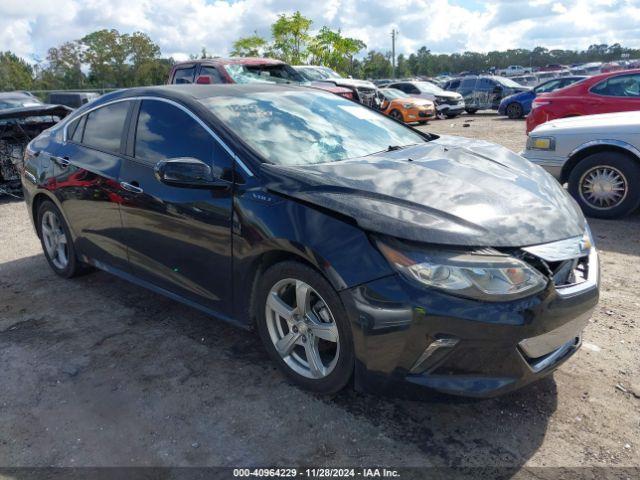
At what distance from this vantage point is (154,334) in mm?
3801

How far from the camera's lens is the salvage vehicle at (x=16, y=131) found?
26.3 feet

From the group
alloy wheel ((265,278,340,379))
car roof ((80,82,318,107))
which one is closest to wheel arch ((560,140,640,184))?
car roof ((80,82,318,107))

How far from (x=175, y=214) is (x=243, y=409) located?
125cm

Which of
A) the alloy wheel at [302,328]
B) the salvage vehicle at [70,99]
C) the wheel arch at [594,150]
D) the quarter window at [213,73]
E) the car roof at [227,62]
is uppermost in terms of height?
the car roof at [227,62]

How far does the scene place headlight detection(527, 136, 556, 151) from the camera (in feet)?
20.4

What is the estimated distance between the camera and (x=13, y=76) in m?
37.5

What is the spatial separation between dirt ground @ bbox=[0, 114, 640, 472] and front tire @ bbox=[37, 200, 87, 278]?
80 centimetres

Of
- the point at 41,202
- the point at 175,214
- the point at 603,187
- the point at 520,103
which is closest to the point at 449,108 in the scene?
the point at 520,103

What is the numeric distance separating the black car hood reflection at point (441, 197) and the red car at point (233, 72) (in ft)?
25.4

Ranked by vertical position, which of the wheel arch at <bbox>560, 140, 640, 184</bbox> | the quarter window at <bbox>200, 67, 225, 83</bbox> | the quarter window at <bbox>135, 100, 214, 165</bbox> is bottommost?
the wheel arch at <bbox>560, 140, 640, 184</bbox>

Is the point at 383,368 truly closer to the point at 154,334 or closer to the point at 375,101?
the point at 154,334

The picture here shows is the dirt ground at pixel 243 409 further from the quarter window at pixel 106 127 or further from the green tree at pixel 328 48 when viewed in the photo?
the green tree at pixel 328 48

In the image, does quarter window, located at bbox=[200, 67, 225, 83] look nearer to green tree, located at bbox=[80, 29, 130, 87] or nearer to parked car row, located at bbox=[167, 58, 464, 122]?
parked car row, located at bbox=[167, 58, 464, 122]

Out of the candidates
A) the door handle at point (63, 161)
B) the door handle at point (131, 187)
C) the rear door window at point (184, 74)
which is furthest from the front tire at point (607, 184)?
the rear door window at point (184, 74)
